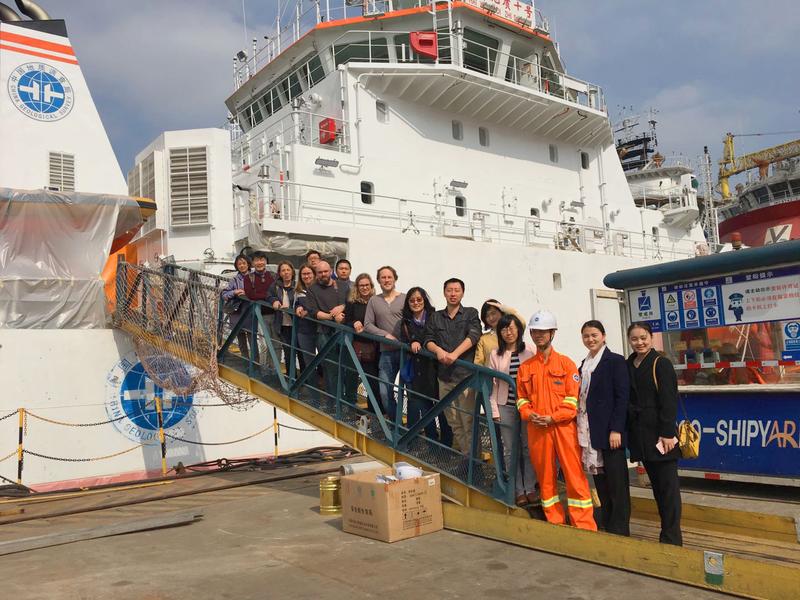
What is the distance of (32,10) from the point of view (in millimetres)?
11578

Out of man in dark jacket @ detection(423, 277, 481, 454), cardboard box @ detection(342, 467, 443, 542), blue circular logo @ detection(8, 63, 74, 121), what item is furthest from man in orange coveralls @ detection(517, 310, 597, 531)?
blue circular logo @ detection(8, 63, 74, 121)

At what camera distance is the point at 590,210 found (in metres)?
17.8

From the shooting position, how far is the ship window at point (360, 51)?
1591 centimetres

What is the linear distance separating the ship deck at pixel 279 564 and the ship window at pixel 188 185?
20.7 feet

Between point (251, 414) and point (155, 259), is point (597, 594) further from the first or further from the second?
point (155, 259)

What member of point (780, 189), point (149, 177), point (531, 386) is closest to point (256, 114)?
point (149, 177)

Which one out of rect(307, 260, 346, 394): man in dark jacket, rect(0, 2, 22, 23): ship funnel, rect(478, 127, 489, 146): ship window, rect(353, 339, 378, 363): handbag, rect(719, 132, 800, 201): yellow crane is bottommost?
rect(353, 339, 378, 363): handbag

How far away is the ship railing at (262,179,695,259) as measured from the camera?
12578 millimetres

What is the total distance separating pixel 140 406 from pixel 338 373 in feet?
16.1

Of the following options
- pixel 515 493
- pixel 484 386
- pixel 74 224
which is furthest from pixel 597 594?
pixel 74 224

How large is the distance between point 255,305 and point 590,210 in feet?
42.0

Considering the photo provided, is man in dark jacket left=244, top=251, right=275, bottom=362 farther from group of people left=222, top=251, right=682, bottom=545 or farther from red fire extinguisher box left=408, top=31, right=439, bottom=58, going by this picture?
red fire extinguisher box left=408, top=31, right=439, bottom=58

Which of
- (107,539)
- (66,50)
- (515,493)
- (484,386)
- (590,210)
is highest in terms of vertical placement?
(66,50)

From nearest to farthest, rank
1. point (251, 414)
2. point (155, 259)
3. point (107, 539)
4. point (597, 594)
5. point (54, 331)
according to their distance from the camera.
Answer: point (597, 594), point (107, 539), point (54, 331), point (251, 414), point (155, 259)
